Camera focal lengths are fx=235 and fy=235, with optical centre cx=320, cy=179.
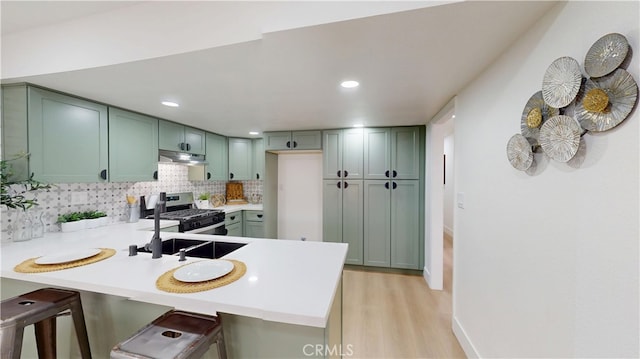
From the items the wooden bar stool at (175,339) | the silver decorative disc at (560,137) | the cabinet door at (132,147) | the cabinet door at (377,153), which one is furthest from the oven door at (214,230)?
the silver decorative disc at (560,137)

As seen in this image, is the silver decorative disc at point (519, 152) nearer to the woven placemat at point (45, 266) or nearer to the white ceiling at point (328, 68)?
the white ceiling at point (328, 68)

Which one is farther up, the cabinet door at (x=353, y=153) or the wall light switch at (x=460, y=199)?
the cabinet door at (x=353, y=153)

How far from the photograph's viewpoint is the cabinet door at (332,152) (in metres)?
Result: 3.52

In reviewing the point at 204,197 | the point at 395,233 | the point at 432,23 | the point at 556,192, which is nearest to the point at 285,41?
the point at 432,23

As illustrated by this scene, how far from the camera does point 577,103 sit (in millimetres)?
890

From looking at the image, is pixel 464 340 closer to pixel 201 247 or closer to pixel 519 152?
pixel 519 152

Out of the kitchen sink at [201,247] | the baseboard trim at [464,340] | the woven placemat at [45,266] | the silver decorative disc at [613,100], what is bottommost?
the baseboard trim at [464,340]

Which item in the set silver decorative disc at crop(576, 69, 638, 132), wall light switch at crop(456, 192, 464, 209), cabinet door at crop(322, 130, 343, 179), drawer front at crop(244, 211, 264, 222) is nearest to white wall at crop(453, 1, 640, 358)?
silver decorative disc at crop(576, 69, 638, 132)

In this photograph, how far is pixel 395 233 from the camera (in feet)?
11.0

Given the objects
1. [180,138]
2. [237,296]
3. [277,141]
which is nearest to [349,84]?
[237,296]

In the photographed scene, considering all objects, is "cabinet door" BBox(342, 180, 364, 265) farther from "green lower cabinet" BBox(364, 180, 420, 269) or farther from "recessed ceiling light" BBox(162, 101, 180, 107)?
"recessed ceiling light" BBox(162, 101, 180, 107)

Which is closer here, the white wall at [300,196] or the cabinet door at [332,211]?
the cabinet door at [332,211]

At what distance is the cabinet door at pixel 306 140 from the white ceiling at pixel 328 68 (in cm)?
91

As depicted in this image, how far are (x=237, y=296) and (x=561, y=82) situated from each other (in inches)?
63.0
